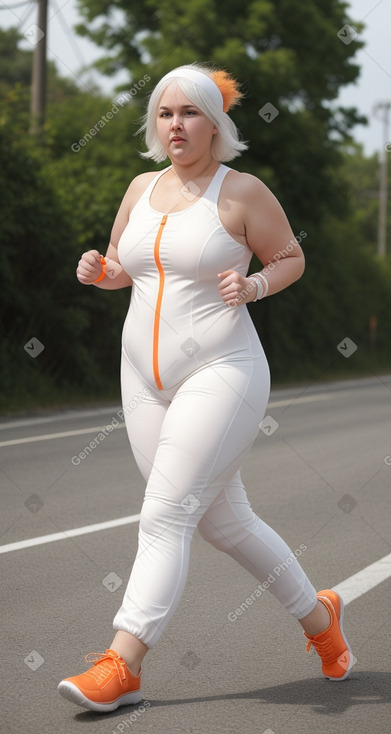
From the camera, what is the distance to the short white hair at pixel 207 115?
3750mm

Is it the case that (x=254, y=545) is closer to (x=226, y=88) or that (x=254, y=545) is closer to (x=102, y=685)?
(x=102, y=685)

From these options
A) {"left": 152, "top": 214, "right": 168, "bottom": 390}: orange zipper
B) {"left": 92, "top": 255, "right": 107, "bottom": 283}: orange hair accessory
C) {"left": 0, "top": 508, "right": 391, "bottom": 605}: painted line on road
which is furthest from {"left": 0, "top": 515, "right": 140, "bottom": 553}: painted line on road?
{"left": 152, "top": 214, "right": 168, "bottom": 390}: orange zipper

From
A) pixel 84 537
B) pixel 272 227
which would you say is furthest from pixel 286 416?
pixel 272 227

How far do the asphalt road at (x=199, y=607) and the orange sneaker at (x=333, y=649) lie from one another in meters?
0.05

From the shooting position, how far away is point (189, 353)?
371 cm

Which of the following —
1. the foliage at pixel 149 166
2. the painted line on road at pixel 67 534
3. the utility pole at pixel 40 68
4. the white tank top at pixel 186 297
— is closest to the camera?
the white tank top at pixel 186 297

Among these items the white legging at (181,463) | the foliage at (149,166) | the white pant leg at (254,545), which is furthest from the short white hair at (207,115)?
the foliage at (149,166)

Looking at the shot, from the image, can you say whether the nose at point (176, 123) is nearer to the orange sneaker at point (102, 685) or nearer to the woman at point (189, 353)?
the woman at point (189, 353)

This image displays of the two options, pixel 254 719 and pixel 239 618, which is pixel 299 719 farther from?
pixel 239 618

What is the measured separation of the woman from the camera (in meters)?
3.61

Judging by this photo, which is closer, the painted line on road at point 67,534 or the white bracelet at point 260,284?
the white bracelet at point 260,284

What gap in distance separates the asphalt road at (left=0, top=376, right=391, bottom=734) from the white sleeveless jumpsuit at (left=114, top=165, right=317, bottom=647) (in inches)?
17.6

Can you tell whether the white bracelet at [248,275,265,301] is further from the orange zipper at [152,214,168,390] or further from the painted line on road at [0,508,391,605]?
the painted line on road at [0,508,391,605]

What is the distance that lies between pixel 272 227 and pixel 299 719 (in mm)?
1607
